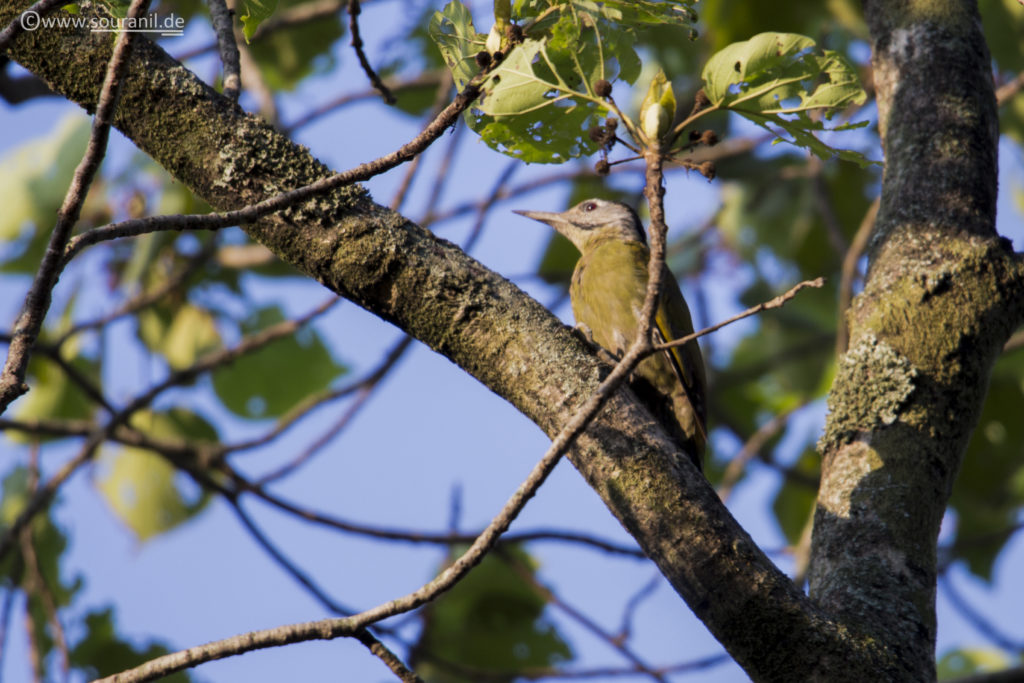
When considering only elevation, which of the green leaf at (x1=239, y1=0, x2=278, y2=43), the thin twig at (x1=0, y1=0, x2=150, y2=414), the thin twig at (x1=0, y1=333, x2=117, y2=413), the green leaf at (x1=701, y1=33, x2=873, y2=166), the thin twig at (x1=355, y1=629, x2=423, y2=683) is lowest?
the thin twig at (x1=355, y1=629, x2=423, y2=683)

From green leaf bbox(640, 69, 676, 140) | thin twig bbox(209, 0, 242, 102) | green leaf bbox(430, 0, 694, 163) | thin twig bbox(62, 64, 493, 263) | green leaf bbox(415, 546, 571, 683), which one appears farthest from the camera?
green leaf bbox(415, 546, 571, 683)

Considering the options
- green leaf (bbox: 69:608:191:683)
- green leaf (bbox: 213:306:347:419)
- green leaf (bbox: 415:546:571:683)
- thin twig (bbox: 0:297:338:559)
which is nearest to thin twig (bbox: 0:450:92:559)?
thin twig (bbox: 0:297:338:559)

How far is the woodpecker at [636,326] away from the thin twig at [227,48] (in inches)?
79.7

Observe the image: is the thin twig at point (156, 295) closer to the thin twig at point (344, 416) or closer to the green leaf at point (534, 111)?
the thin twig at point (344, 416)

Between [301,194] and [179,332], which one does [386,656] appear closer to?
[301,194]

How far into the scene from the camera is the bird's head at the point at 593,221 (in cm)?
538

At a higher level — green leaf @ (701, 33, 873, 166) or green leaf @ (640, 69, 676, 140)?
green leaf @ (701, 33, 873, 166)

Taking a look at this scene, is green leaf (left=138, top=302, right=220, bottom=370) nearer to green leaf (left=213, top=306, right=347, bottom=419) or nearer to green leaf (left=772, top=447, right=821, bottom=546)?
green leaf (left=213, top=306, right=347, bottom=419)

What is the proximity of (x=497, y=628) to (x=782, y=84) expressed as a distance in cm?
435

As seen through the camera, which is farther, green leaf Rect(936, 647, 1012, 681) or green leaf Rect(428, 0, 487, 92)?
green leaf Rect(936, 647, 1012, 681)

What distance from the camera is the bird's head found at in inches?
212

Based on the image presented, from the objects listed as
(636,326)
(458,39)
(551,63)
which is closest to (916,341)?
(551,63)

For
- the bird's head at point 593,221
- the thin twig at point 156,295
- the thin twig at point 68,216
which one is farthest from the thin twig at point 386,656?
the thin twig at point 156,295

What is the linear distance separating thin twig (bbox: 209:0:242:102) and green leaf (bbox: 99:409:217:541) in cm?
386
